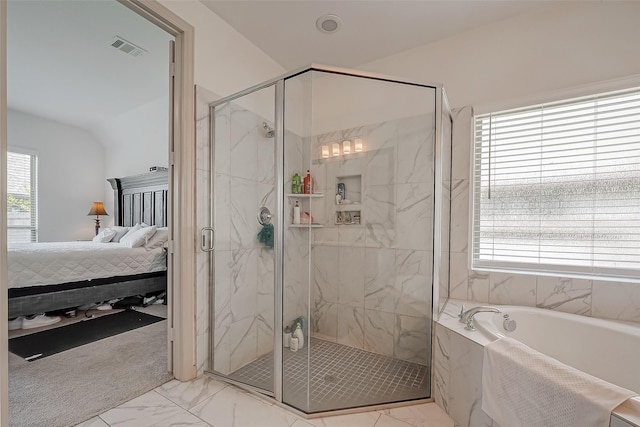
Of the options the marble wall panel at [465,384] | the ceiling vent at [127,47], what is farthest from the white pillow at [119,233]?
the marble wall panel at [465,384]

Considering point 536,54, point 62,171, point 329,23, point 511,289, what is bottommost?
point 511,289

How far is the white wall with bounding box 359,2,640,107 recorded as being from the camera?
1.73 metres

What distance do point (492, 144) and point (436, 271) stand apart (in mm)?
1097

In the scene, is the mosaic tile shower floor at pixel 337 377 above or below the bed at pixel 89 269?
below

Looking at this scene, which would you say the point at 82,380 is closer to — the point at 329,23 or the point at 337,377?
the point at 337,377

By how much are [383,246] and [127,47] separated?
3.21 m

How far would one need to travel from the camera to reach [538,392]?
3.38ft

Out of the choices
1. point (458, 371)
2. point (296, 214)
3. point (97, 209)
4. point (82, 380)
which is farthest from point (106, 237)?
point (458, 371)

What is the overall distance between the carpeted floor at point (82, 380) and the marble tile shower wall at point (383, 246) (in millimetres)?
1319

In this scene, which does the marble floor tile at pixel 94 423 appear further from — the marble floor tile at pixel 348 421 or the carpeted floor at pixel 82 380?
the marble floor tile at pixel 348 421

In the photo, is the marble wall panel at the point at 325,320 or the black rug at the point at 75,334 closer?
the marble wall panel at the point at 325,320

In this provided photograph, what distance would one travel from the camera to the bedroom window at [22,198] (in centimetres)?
450

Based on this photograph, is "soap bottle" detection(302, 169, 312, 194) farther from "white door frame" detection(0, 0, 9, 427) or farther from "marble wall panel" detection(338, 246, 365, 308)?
"white door frame" detection(0, 0, 9, 427)

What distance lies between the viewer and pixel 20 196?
4.58m
